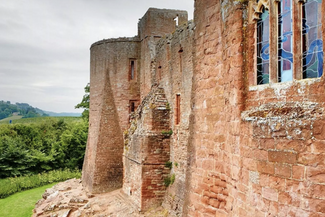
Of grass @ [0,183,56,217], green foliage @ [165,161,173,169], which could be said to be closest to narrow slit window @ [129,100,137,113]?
green foliage @ [165,161,173,169]

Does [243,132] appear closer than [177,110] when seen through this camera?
Yes

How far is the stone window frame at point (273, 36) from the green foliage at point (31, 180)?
914 inches

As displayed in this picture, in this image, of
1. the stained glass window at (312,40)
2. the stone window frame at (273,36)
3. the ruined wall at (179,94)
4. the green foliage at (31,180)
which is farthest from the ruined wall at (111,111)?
the stained glass window at (312,40)

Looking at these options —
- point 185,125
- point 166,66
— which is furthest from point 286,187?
point 166,66

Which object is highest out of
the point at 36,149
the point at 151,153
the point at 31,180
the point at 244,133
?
the point at 244,133

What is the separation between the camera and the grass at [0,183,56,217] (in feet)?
61.7

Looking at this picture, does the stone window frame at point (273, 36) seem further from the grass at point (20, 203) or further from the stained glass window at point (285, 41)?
the grass at point (20, 203)

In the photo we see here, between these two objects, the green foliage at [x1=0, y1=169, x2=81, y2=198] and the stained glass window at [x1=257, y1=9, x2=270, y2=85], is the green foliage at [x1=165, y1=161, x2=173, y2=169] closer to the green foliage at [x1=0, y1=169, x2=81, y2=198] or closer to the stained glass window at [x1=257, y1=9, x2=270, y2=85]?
the stained glass window at [x1=257, y1=9, x2=270, y2=85]

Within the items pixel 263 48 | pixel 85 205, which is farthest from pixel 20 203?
pixel 263 48

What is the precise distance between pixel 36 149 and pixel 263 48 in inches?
1198

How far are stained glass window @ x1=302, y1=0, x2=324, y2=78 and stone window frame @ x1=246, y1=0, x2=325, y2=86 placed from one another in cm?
4

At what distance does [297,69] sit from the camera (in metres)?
3.41

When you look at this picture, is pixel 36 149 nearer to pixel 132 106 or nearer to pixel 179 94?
pixel 132 106

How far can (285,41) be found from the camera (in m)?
3.60
